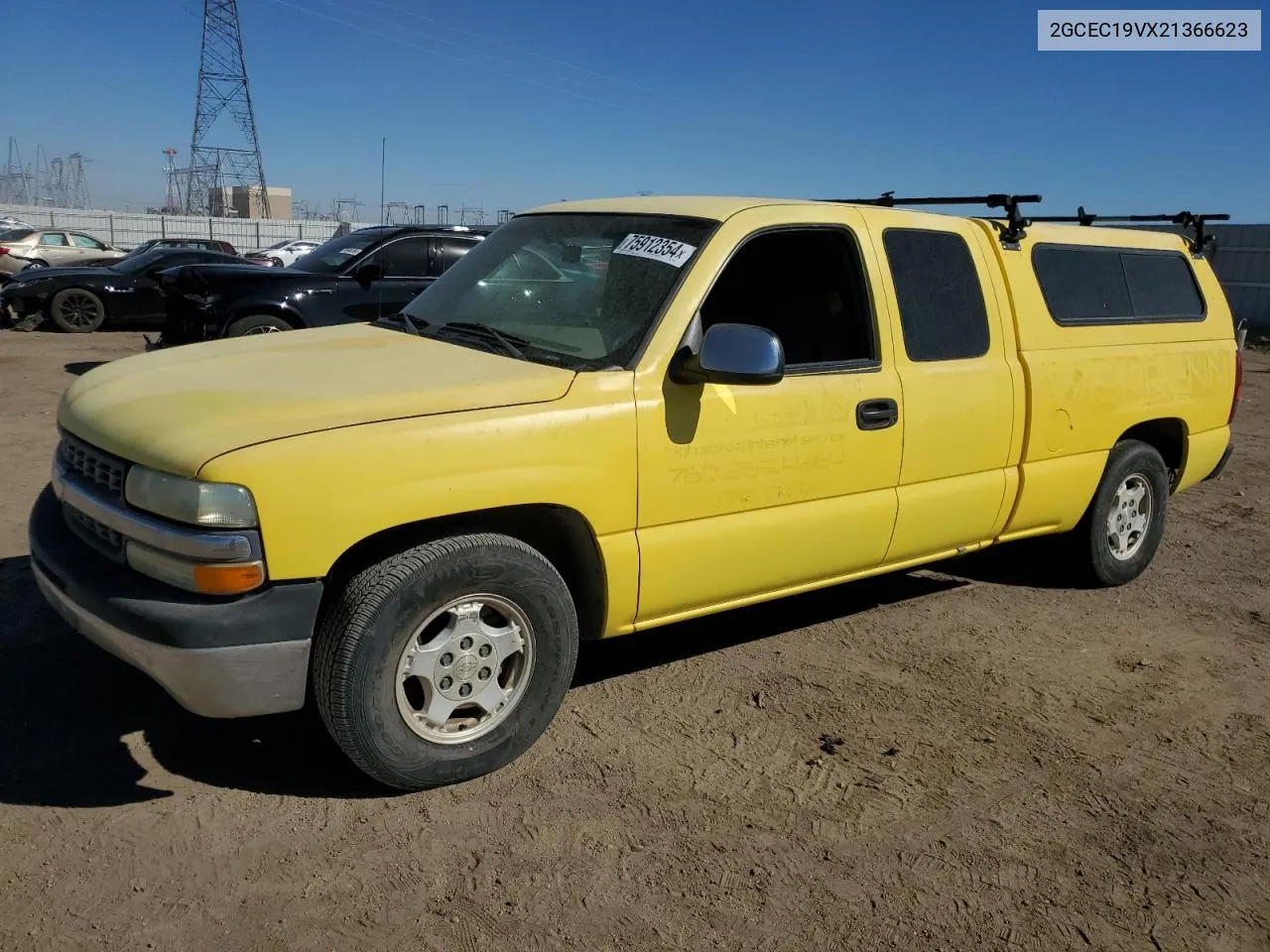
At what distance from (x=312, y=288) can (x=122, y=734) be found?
7.01 m

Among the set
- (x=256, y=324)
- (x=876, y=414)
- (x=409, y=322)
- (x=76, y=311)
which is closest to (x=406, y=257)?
(x=256, y=324)

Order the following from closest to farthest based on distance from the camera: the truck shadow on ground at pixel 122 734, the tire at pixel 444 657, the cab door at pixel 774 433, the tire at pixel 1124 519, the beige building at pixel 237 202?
the tire at pixel 444 657 → the truck shadow on ground at pixel 122 734 → the cab door at pixel 774 433 → the tire at pixel 1124 519 → the beige building at pixel 237 202

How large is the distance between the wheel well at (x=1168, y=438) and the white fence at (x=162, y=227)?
42.4 m

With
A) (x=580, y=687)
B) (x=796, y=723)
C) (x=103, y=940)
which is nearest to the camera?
(x=103, y=940)

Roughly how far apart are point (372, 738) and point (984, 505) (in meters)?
2.86

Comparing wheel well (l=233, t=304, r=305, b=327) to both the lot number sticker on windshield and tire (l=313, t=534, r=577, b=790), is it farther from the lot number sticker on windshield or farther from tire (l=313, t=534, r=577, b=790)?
tire (l=313, t=534, r=577, b=790)

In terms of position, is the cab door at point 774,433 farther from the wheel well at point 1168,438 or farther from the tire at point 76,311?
the tire at point 76,311

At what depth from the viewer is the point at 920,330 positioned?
4.42 metres

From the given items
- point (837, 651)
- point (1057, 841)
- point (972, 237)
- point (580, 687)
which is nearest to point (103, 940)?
point (580, 687)

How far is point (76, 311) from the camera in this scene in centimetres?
1488

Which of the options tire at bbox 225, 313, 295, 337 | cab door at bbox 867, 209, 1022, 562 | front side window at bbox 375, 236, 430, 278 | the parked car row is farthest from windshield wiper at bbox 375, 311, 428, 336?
front side window at bbox 375, 236, 430, 278

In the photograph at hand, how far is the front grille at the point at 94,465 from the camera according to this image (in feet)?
10.3

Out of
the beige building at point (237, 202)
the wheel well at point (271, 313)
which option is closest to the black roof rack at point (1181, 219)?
the wheel well at point (271, 313)

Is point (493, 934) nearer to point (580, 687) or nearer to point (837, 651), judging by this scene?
point (580, 687)
